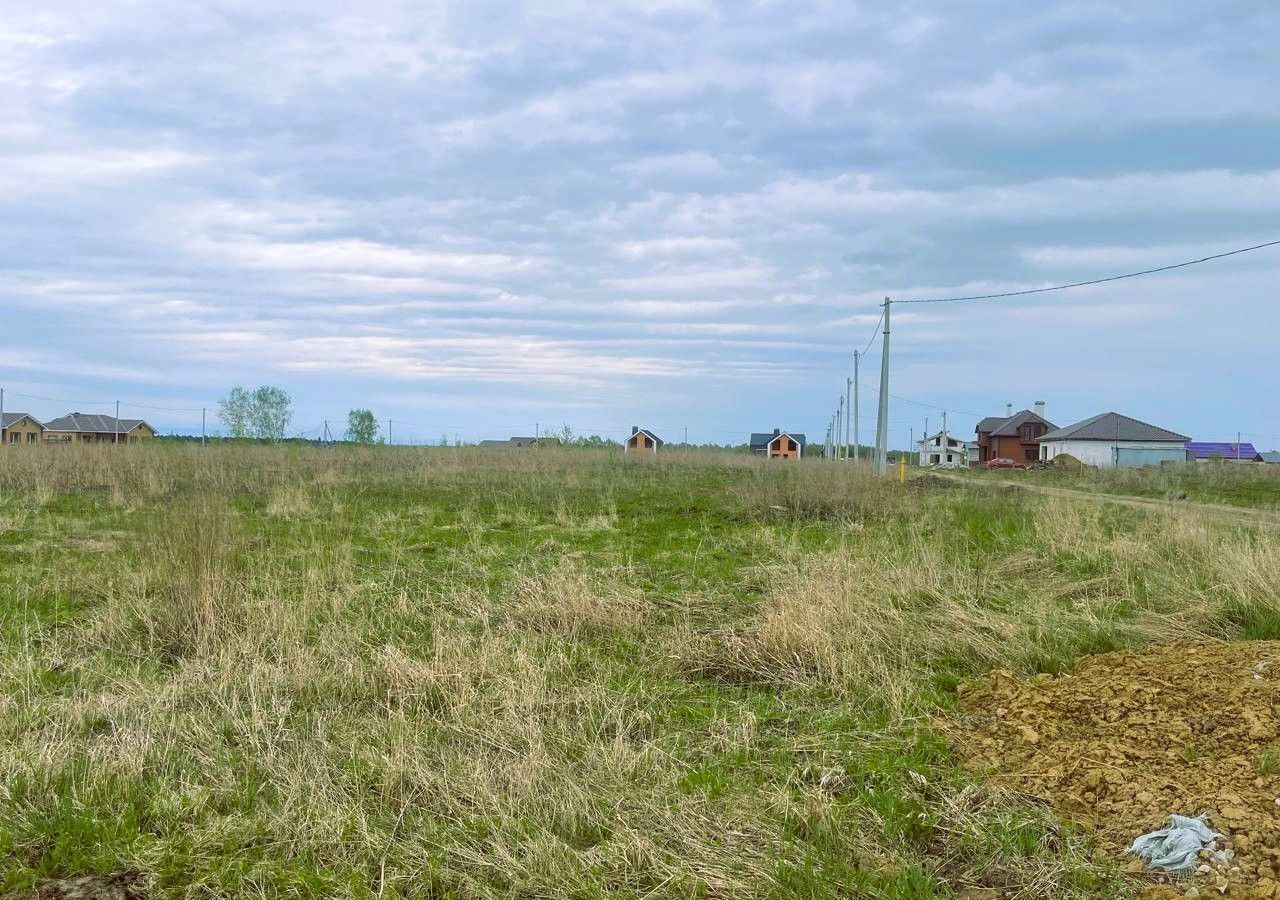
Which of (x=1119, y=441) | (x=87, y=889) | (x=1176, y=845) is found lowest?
(x=87, y=889)

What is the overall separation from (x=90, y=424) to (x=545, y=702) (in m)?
70.6

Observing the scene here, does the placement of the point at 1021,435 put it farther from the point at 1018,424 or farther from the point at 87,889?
the point at 87,889

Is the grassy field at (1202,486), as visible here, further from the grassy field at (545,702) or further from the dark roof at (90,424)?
the dark roof at (90,424)

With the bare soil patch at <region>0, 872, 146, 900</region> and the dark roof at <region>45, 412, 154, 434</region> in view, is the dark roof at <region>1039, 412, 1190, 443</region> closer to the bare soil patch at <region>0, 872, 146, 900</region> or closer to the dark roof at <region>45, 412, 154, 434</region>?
the dark roof at <region>45, 412, 154, 434</region>

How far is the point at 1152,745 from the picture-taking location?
4.22 metres

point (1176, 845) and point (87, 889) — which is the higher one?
point (1176, 845)

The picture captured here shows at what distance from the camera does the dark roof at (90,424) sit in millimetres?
60041

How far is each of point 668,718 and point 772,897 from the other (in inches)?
72.4

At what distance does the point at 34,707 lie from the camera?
193 inches

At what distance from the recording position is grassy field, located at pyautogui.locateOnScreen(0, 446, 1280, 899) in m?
3.41

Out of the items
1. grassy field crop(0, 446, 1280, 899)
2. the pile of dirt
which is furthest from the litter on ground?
grassy field crop(0, 446, 1280, 899)

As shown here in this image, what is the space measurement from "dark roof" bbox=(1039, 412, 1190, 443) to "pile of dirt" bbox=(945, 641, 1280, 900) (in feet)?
203

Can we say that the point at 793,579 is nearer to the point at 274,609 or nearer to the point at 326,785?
the point at 274,609

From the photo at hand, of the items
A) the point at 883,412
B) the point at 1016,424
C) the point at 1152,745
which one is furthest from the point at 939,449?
the point at 1152,745
